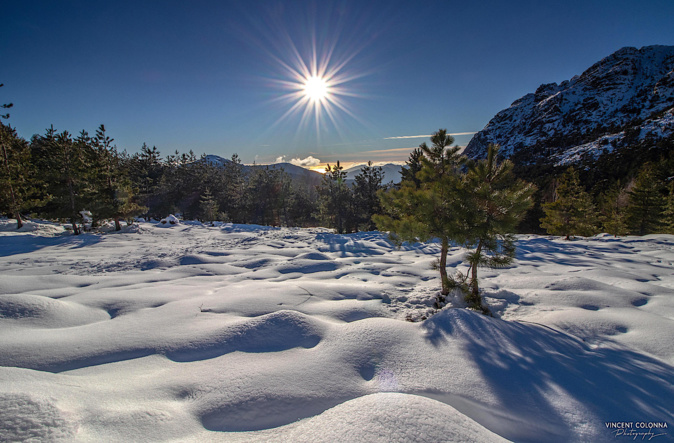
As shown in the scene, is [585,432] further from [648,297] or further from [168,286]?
[168,286]

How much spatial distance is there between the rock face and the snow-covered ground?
66.0 meters

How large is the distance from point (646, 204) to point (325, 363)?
3868 cm

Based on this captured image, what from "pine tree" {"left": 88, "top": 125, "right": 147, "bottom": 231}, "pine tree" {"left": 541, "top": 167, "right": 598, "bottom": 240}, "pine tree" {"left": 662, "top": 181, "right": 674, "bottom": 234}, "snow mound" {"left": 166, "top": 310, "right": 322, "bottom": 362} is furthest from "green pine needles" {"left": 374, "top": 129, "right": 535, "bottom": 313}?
"pine tree" {"left": 662, "top": 181, "right": 674, "bottom": 234}

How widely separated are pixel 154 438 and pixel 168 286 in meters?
4.98

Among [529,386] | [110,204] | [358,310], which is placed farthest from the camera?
[110,204]

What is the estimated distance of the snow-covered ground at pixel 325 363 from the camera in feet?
5.16

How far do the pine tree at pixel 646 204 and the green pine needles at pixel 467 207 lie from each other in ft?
109

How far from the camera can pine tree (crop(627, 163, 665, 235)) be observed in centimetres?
2377

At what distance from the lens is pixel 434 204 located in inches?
196

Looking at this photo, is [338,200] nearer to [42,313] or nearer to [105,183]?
[105,183]

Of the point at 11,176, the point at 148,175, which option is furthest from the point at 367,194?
the point at 148,175

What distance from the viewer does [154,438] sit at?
4.80 feet

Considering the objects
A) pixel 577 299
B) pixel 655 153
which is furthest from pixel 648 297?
pixel 655 153

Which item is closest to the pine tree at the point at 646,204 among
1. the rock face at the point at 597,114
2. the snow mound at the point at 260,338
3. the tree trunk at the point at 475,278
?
the rock face at the point at 597,114
